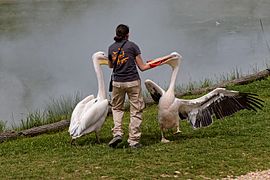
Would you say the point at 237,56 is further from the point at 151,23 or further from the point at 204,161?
the point at 204,161

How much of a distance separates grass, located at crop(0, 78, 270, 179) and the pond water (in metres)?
3.56

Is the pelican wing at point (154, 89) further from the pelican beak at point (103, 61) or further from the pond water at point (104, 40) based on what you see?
the pond water at point (104, 40)

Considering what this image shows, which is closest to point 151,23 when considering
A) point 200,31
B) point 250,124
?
point 200,31

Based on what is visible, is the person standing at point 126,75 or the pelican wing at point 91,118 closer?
the person standing at point 126,75

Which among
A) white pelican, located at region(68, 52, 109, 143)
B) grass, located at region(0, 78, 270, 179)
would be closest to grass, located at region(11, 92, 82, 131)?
grass, located at region(0, 78, 270, 179)

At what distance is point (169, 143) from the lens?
6719mm

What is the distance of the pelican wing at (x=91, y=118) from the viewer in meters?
6.73

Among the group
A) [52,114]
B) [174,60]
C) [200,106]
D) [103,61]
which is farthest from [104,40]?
[200,106]

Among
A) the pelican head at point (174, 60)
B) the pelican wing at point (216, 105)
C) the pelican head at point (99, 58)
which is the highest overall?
the pelican head at point (99, 58)

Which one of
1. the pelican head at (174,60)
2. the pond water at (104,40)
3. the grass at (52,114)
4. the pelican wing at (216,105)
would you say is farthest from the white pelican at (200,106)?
the pond water at (104,40)

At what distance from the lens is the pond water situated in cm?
1258

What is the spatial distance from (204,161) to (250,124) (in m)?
1.80

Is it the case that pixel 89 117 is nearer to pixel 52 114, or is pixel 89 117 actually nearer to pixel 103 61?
pixel 103 61

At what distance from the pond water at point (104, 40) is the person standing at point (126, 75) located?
420 cm
